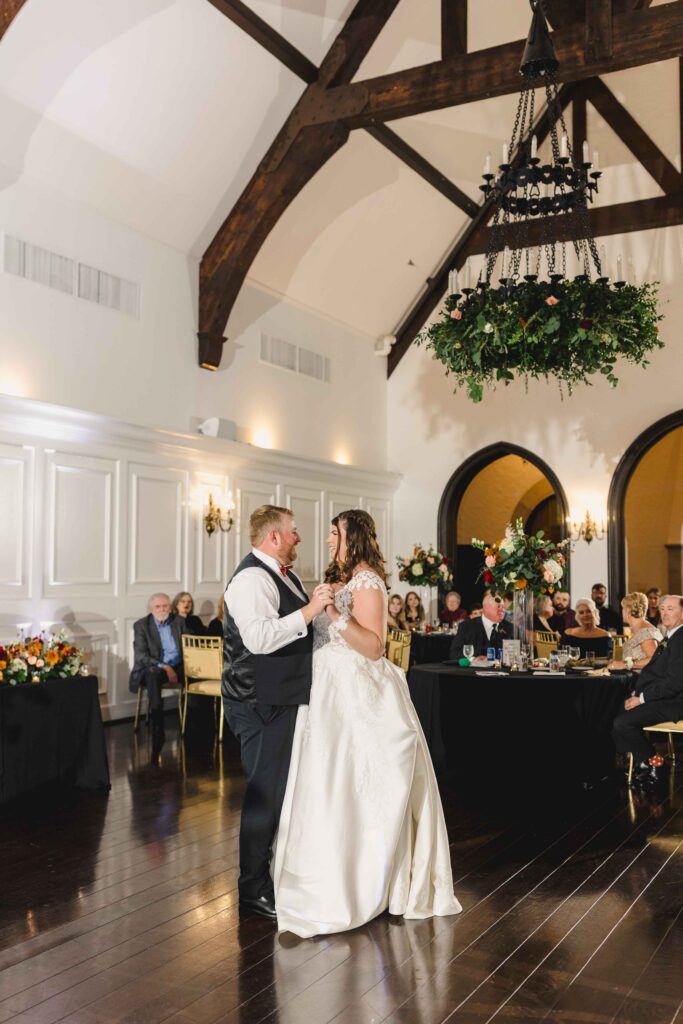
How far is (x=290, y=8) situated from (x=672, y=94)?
5451mm

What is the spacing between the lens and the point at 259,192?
1055cm

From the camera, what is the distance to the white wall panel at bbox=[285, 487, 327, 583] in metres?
12.6

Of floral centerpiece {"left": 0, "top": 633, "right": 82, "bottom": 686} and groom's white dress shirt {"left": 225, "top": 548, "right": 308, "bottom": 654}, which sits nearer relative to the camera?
groom's white dress shirt {"left": 225, "top": 548, "right": 308, "bottom": 654}

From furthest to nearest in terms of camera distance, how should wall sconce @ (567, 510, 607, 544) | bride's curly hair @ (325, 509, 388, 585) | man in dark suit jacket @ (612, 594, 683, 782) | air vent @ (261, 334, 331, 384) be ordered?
wall sconce @ (567, 510, 607, 544)
air vent @ (261, 334, 331, 384)
man in dark suit jacket @ (612, 594, 683, 782)
bride's curly hair @ (325, 509, 388, 585)

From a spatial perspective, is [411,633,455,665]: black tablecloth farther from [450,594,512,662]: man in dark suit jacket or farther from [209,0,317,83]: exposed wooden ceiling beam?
[209,0,317,83]: exposed wooden ceiling beam

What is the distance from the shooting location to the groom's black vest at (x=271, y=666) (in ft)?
13.0

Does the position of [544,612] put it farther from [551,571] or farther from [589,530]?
[551,571]

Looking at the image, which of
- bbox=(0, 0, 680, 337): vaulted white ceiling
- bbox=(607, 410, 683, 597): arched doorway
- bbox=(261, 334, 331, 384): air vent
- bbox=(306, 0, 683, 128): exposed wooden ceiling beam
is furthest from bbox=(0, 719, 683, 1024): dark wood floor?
bbox=(607, 410, 683, 597): arched doorway

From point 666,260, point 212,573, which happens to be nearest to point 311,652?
point 212,573

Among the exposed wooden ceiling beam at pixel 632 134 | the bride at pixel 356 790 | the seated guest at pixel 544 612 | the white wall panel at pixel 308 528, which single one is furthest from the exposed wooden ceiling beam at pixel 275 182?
the bride at pixel 356 790

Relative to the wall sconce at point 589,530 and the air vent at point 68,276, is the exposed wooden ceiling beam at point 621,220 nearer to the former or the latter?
the wall sconce at point 589,530

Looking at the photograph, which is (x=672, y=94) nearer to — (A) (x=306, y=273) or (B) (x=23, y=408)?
(A) (x=306, y=273)

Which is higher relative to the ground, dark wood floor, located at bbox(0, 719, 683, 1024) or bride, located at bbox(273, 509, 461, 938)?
bride, located at bbox(273, 509, 461, 938)

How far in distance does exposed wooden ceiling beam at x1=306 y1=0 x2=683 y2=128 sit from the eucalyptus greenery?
3125 millimetres
